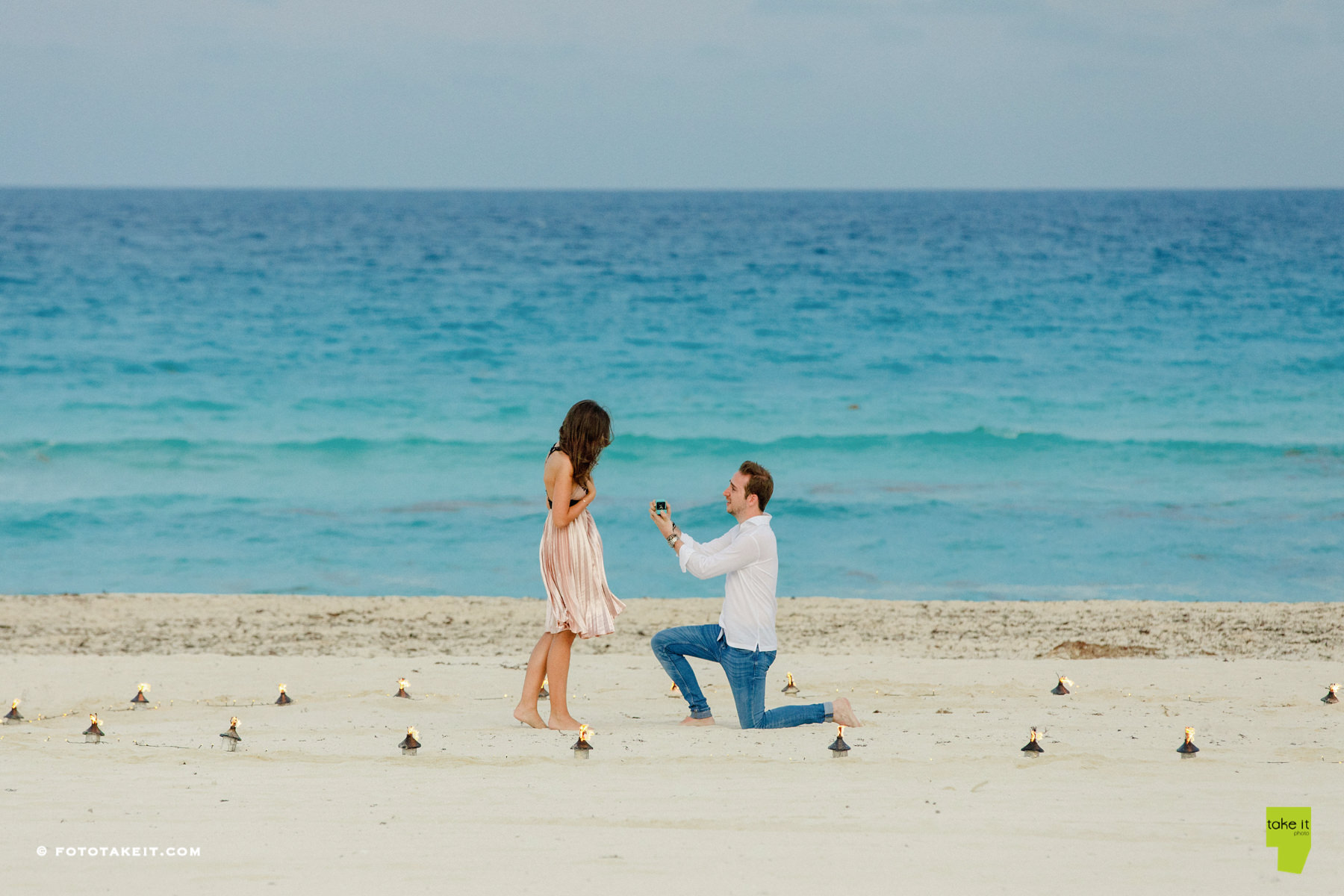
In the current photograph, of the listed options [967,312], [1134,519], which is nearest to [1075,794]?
[1134,519]

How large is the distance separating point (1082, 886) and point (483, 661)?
5.06 meters

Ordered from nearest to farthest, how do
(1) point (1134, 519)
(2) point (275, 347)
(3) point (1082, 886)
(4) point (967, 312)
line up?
1. (3) point (1082, 886)
2. (1) point (1134, 519)
3. (2) point (275, 347)
4. (4) point (967, 312)

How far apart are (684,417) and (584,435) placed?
16228 mm

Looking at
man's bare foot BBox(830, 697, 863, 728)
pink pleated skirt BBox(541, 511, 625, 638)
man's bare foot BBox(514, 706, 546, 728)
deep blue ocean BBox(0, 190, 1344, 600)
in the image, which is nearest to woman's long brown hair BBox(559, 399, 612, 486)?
pink pleated skirt BBox(541, 511, 625, 638)

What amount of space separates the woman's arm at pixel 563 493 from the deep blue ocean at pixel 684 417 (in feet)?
20.8

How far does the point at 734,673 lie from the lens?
6.01 metres

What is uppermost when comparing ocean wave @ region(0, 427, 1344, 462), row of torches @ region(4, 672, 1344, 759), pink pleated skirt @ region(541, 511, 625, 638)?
ocean wave @ region(0, 427, 1344, 462)

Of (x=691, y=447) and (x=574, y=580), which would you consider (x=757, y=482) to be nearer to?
(x=574, y=580)

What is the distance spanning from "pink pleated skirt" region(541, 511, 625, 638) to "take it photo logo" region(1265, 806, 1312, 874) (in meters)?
2.99

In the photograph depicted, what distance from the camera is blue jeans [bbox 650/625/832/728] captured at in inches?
235

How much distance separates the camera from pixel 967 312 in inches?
1298

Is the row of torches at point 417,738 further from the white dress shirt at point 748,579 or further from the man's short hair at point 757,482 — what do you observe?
the man's short hair at point 757,482

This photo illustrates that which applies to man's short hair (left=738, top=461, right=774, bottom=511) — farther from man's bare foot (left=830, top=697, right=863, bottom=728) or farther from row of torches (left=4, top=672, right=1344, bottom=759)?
row of torches (left=4, top=672, right=1344, bottom=759)

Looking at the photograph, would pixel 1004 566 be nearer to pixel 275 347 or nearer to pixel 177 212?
pixel 275 347
